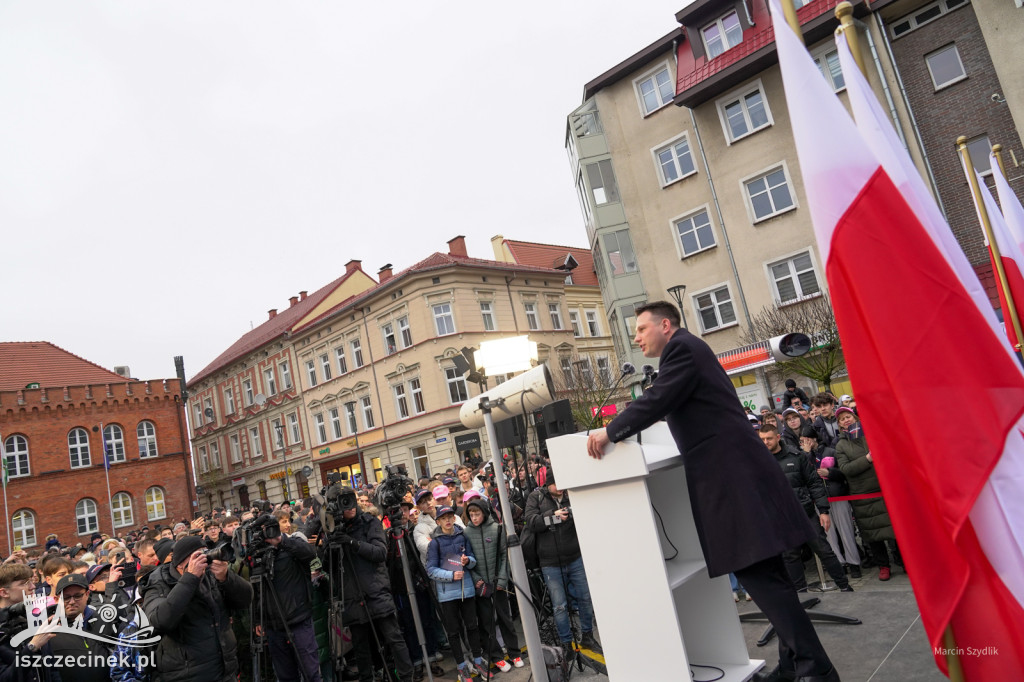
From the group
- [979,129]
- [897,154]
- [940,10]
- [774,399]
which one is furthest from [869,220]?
[940,10]

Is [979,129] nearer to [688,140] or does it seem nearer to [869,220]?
[688,140]

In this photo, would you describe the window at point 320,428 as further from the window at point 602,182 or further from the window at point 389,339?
the window at point 602,182

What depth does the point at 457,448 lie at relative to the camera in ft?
110

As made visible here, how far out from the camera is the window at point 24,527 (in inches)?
1421

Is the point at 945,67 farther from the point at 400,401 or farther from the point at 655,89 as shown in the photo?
the point at 400,401

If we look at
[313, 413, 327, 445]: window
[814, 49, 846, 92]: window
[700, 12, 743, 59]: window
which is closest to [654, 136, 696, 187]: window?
[700, 12, 743, 59]: window

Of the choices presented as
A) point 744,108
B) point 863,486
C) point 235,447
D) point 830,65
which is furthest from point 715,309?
point 235,447

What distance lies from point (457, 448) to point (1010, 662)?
3184cm

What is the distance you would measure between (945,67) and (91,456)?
4733 centimetres

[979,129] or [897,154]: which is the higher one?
[979,129]

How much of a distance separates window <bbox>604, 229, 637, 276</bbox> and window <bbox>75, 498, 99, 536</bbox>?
3454 centimetres

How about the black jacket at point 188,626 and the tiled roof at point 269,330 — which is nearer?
the black jacket at point 188,626

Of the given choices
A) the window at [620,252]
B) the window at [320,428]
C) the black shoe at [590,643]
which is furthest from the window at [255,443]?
the black shoe at [590,643]

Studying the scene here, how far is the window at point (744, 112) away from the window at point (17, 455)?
1652 inches
